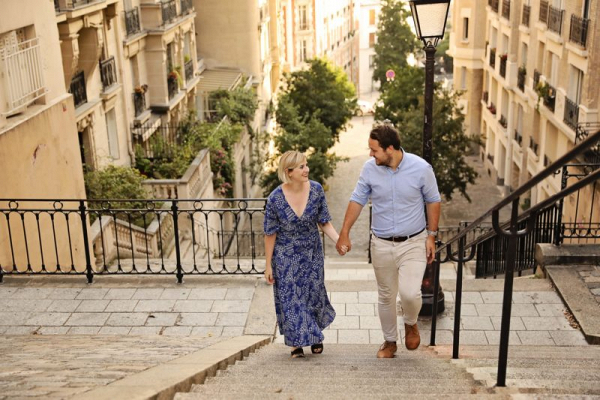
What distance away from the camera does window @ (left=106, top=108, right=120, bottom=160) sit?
783 inches

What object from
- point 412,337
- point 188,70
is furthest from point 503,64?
point 412,337

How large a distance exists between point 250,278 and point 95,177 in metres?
7.94

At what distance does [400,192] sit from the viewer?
564 cm

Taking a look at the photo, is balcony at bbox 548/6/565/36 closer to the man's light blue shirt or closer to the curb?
the man's light blue shirt

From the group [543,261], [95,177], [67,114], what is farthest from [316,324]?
[95,177]

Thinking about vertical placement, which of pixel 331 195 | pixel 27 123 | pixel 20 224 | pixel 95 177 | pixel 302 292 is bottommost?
pixel 331 195

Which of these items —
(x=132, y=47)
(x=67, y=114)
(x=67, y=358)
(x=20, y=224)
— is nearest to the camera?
(x=67, y=358)

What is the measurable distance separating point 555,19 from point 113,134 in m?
15.1

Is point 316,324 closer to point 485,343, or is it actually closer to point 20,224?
point 485,343

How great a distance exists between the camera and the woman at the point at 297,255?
5871mm

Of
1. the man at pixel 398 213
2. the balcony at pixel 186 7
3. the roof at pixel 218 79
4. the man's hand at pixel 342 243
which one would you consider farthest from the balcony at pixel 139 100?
the man at pixel 398 213

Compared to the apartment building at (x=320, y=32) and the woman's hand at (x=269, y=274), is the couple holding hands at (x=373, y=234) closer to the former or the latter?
the woman's hand at (x=269, y=274)

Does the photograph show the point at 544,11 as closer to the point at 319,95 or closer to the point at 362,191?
the point at 319,95

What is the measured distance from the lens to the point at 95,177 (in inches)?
620
